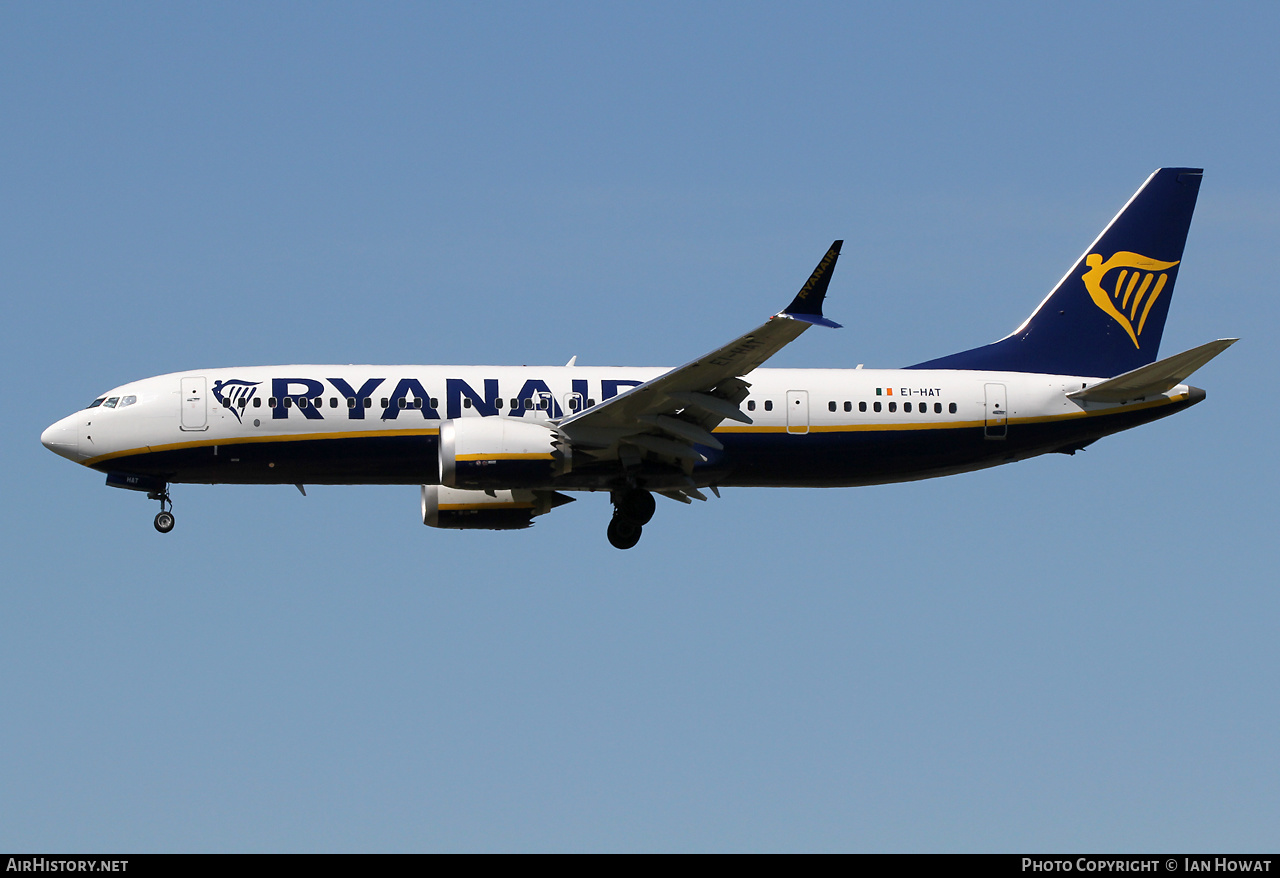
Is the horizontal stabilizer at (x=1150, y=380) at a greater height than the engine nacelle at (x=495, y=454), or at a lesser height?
greater

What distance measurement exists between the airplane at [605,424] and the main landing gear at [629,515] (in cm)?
5

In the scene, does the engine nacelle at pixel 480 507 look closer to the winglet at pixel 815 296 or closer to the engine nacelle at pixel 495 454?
the engine nacelle at pixel 495 454

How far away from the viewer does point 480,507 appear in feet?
132

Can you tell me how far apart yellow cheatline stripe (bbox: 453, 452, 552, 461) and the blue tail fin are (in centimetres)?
1058

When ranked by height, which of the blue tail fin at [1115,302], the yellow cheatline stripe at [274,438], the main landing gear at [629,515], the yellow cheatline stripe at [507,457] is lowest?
the main landing gear at [629,515]

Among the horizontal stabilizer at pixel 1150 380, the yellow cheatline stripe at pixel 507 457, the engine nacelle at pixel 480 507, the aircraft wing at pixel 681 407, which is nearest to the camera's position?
the aircraft wing at pixel 681 407

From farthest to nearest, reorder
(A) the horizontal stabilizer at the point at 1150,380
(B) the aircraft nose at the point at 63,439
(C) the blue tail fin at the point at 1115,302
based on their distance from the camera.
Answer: (C) the blue tail fin at the point at 1115,302, (B) the aircraft nose at the point at 63,439, (A) the horizontal stabilizer at the point at 1150,380

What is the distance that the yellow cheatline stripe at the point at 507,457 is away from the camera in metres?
34.5

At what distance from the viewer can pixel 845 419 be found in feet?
124

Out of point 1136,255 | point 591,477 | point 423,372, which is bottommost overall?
point 591,477

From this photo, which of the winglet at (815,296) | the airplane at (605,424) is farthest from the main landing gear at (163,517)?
the winglet at (815,296)
